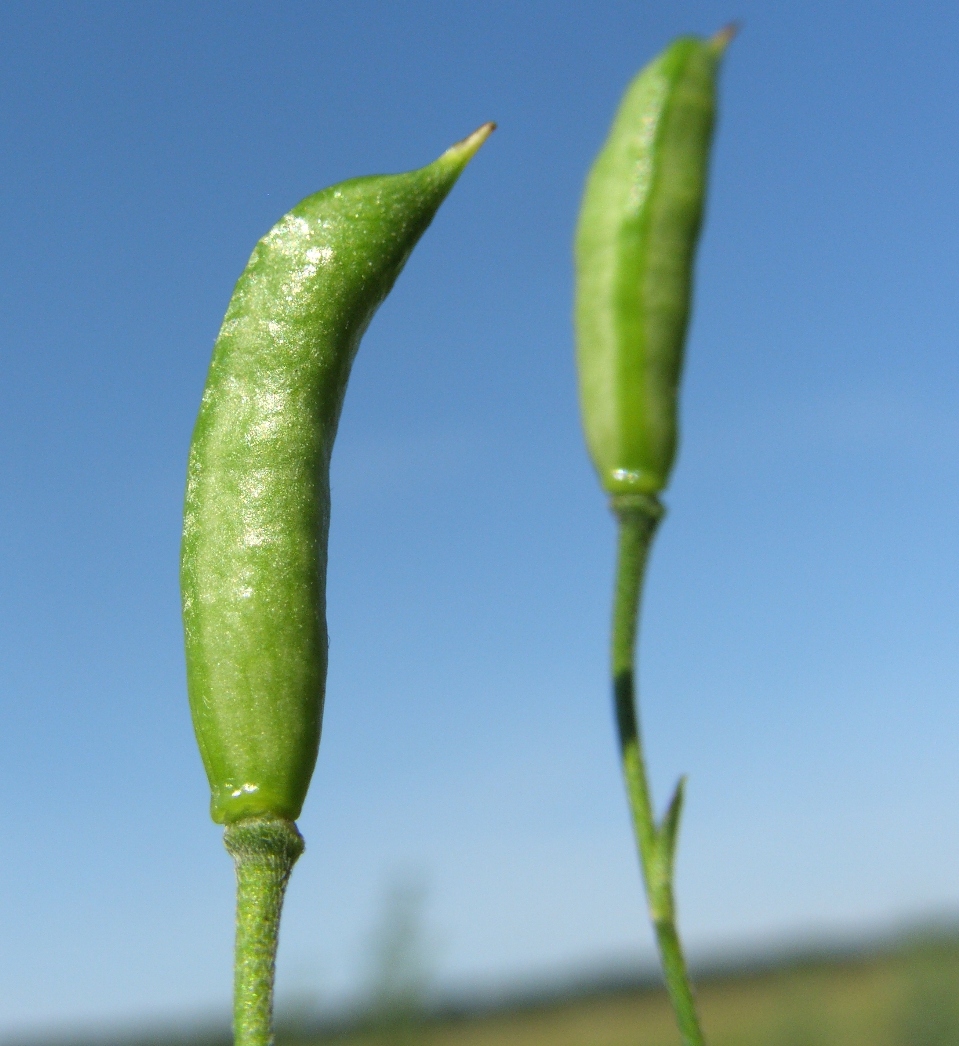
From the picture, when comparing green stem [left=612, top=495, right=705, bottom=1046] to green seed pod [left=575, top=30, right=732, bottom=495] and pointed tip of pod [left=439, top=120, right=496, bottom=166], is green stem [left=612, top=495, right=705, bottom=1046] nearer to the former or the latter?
green seed pod [left=575, top=30, right=732, bottom=495]

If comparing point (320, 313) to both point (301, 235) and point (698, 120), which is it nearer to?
point (301, 235)

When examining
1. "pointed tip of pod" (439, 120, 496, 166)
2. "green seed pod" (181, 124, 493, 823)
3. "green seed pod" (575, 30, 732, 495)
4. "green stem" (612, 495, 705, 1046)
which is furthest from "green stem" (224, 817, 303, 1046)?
"pointed tip of pod" (439, 120, 496, 166)

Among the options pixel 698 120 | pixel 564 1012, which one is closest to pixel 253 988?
pixel 698 120

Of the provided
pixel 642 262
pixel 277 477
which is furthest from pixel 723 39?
pixel 277 477

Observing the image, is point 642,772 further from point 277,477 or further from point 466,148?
point 466,148

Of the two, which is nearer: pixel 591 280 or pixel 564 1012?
pixel 591 280

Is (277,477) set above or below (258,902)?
above
